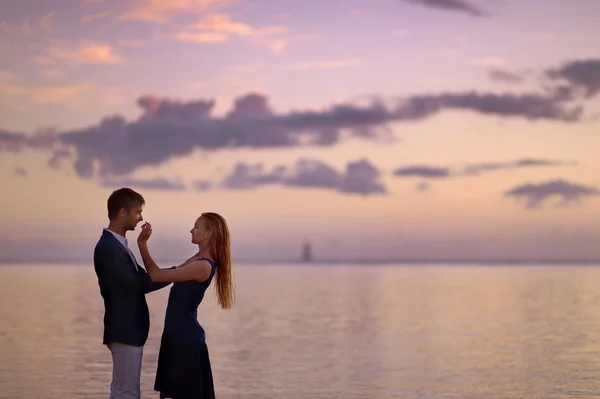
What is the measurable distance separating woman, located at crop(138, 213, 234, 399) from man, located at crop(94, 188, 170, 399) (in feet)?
1.09

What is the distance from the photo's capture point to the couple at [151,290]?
27.3 ft

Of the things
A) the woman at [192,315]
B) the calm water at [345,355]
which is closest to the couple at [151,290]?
the woman at [192,315]

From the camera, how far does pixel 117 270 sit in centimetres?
827

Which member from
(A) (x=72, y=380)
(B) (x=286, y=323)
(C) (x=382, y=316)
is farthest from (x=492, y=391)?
(C) (x=382, y=316)

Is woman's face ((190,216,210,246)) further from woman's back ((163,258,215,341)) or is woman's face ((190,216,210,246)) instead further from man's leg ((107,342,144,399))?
man's leg ((107,342,144,399))

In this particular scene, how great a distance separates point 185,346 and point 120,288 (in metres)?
0.87

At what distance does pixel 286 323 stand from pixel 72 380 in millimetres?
19608

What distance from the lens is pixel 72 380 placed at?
20.7 meters

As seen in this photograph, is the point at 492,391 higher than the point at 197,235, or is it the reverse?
the point at 197,235

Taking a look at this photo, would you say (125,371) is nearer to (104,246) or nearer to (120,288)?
(120,288)

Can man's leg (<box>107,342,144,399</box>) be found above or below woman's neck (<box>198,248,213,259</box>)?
below

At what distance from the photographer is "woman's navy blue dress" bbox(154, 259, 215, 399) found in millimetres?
8719

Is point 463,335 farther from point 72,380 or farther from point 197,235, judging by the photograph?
point 197,235

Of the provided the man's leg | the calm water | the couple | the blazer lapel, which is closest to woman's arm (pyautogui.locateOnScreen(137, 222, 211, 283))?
the couple
